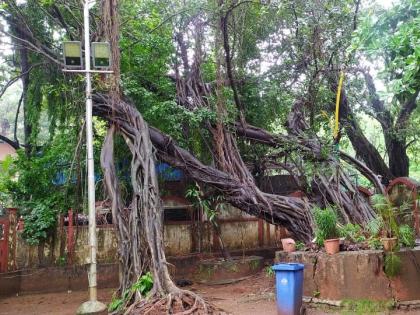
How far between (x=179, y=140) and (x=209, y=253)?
2.93 meters

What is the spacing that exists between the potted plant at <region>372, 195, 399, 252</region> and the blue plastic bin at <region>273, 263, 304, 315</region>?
143 centimetres

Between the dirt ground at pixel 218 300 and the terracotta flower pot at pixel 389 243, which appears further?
the dirt ground at pixel 218 300

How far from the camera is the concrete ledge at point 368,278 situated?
616cm

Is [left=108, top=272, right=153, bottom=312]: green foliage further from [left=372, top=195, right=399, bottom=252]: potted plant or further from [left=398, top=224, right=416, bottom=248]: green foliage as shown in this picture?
[left=398, top=224, right=416, bottom=248]: green foliage

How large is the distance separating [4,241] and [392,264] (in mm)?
7102

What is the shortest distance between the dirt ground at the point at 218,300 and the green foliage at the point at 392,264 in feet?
1.80

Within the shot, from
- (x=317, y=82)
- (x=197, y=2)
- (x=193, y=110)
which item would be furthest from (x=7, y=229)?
(x=317, y=82)

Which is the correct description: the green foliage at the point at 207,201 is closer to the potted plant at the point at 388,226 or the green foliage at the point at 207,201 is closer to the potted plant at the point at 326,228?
the potted plant at the point at 326,228

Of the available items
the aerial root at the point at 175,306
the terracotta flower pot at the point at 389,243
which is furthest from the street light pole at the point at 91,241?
the terracotta flower pot at the point at 389,243

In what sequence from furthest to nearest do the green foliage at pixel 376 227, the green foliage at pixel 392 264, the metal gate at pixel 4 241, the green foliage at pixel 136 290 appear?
the metal gate at pixel 4 241 < the green foliage at pixel 376 227 < the green foliage at pixel 392 264 < the green foliage at pixel 136 290

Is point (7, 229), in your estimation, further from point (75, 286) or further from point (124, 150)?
point (124, 150)

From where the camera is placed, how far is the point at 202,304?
5586 millimetres

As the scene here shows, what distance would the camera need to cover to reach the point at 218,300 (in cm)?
732

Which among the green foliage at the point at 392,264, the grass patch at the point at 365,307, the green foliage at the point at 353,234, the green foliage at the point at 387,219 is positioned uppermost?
the green foliage at the point at 387,219
